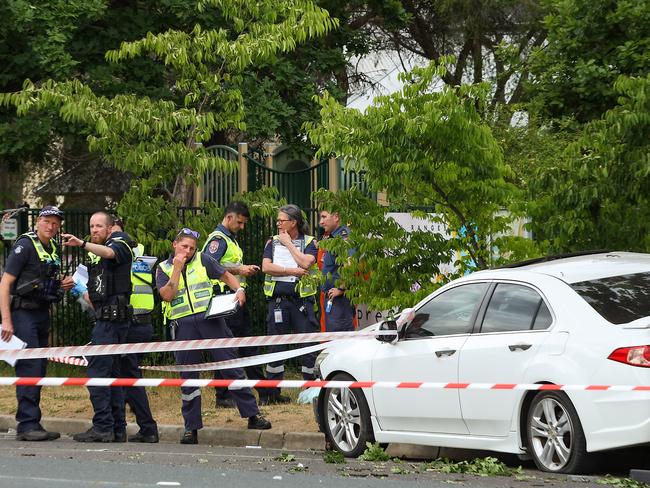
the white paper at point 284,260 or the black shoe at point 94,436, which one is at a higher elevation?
the white paper at point 284,260

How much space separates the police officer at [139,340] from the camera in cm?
1209

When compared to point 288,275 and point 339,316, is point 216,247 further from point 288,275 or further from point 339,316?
point 339,316

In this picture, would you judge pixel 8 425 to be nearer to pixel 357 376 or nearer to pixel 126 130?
pixel 126 130

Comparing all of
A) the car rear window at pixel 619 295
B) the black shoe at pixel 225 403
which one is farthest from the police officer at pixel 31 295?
the car rear window at pixel 619 295

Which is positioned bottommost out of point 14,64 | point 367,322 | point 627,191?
point 367,322

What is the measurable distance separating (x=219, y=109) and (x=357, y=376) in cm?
580

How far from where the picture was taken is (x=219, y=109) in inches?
609

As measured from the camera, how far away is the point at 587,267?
9.46m

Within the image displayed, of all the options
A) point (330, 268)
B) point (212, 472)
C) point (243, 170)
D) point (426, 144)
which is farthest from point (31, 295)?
point (243, 170)

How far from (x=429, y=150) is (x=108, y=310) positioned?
10.6 ft

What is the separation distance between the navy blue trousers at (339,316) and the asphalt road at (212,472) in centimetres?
270

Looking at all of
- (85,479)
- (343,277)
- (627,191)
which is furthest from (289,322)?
(85,479)

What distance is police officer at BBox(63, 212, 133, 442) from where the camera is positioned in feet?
38.4

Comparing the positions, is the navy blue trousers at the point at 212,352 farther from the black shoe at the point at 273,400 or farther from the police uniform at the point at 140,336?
the black shoe at the point at 273,400
